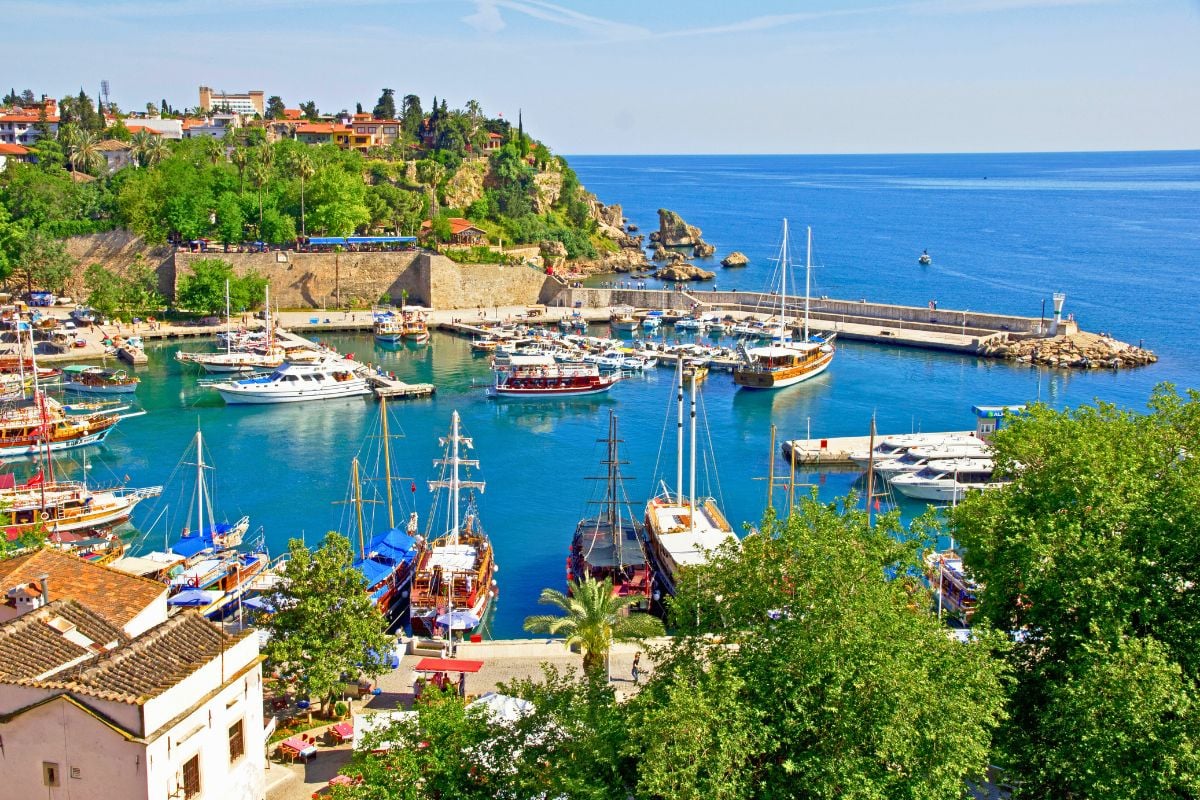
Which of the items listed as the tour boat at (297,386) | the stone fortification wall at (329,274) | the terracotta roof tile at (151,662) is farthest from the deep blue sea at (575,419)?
the terracotta roof tile at (151,662)

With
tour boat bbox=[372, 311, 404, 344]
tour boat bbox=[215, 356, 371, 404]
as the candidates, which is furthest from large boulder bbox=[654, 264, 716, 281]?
tour boat bbox=[215, 356, 371, 404]

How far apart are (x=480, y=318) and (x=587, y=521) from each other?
128ft

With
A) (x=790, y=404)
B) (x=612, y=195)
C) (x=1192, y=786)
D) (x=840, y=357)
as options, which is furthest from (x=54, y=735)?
(x=612, y=195)

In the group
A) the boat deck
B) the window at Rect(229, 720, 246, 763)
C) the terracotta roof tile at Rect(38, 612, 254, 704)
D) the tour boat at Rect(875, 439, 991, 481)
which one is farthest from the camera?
the boat deck

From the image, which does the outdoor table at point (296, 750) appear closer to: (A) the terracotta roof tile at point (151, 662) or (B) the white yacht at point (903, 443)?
(A) the terracotta roof tile at point (151, 662)

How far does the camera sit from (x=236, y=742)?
14.3m

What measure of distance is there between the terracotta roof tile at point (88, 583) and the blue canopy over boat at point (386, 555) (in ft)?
35.3

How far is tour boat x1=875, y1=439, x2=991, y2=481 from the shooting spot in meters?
39.6

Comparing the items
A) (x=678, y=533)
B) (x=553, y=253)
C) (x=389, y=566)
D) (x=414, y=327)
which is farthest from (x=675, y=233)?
(x=389, y=566)

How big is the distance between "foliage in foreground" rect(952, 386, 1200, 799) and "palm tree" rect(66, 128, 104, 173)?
84095mm

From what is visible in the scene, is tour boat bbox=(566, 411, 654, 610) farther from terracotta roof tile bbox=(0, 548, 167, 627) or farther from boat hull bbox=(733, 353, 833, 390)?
boat hull bbox=(733, 353, 833, 390)

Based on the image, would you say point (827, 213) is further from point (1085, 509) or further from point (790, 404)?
point (1085, 509)

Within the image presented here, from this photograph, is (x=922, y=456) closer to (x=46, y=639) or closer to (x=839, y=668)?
(x=839, y=668)

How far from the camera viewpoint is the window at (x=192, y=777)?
1325 centimetres
